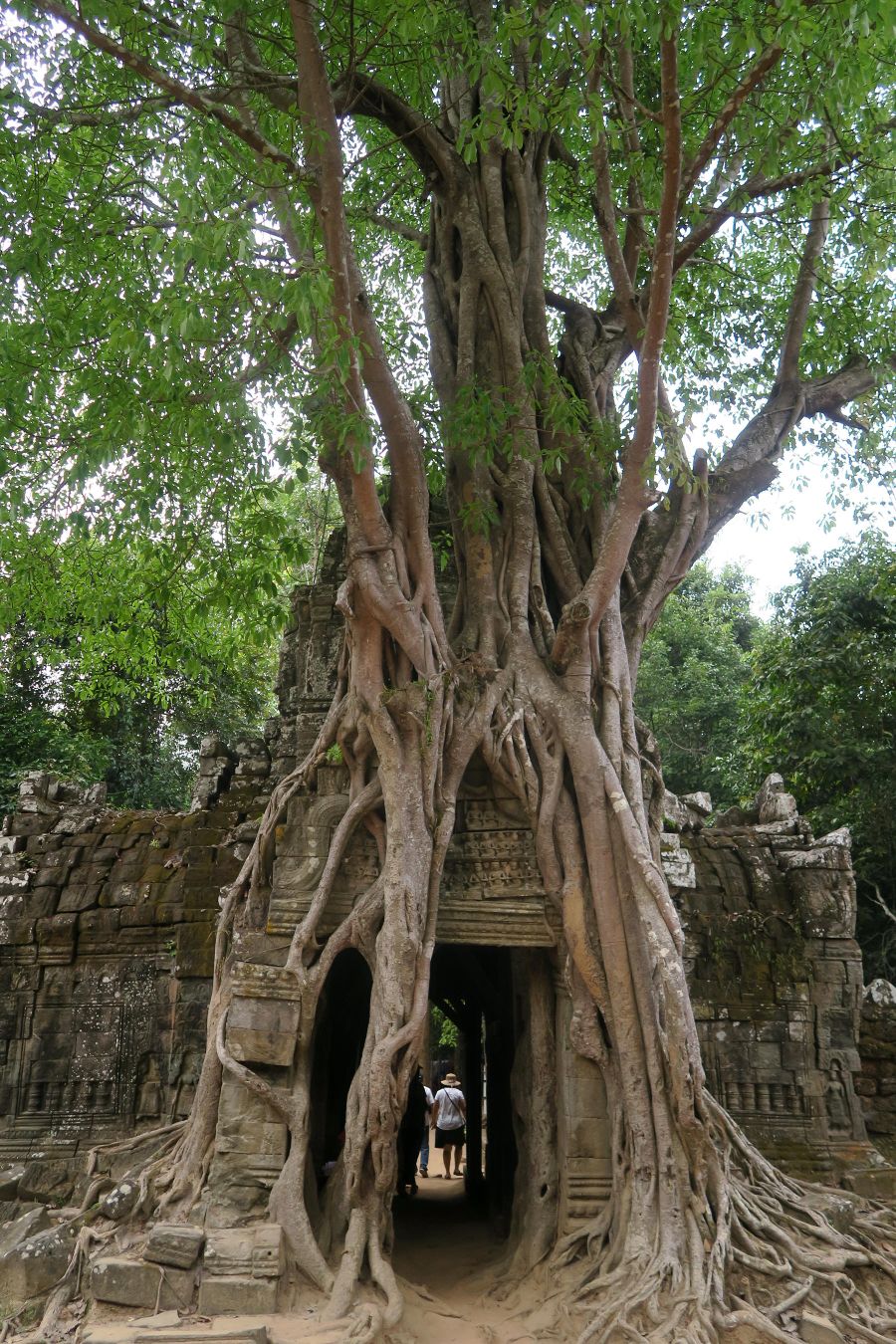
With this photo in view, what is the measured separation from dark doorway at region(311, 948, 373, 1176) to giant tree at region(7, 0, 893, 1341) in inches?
37.8

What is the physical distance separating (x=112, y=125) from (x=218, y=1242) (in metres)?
5.32

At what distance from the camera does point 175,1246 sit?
429cm

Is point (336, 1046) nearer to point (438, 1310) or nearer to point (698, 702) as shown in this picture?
point (438, 1310)

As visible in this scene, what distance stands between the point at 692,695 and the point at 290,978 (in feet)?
34.9

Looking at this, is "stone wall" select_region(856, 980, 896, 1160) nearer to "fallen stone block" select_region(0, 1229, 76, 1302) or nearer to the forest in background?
the forest in background

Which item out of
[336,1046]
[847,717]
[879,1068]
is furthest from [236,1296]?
[847,717]

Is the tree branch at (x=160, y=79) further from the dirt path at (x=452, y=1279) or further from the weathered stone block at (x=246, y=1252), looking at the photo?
the dirt path at (x=452, y=1279)

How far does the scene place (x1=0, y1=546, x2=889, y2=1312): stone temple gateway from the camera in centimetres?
505

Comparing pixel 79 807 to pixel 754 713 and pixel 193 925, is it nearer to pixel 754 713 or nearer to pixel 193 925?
pixel 193 925

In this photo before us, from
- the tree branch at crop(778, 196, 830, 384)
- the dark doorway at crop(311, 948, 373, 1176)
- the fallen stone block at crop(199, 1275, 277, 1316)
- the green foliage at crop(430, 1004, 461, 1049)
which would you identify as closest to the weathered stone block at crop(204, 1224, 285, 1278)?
the fallen stone block at crop(199, 1275, 277, 1316)

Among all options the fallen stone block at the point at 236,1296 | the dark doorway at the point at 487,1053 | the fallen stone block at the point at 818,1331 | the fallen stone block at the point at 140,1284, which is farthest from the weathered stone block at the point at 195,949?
the fallen stone block at the point at 818,1331

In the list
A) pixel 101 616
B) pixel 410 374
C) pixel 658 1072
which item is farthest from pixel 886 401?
pixel 101 616

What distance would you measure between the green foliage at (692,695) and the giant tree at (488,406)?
771cm

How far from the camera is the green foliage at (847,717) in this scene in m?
9.90
